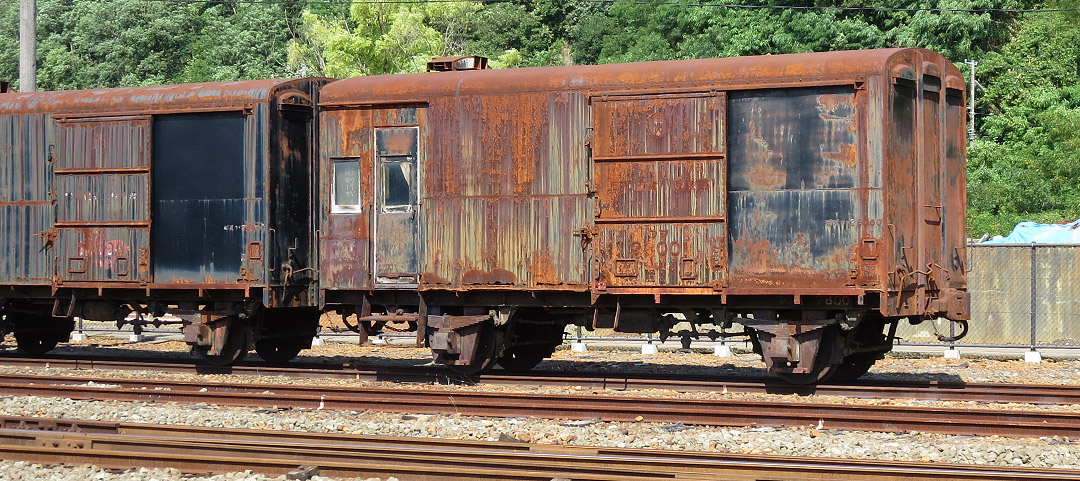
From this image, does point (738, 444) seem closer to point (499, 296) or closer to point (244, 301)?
point (499, 296)

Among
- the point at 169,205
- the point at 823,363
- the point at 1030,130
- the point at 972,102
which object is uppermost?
the point at 972,102

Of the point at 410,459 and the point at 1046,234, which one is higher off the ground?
the point at 1046,234

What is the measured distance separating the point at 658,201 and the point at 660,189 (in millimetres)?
135

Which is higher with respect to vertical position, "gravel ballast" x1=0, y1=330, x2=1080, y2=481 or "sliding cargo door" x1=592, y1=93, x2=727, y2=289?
"sliding cargo door" x1=592, y1=93, x2=727, y2=289

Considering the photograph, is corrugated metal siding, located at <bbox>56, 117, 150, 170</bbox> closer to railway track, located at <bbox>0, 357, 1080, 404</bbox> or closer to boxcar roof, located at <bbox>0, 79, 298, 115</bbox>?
boxcar roof, located at <bbox>0, 79, 298, 115</bbox>

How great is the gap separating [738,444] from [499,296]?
455cm

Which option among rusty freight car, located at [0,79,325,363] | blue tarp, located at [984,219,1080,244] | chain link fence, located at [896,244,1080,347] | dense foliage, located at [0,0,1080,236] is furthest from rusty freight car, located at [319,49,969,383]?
dense foliage, located at [0,0,1080,236]

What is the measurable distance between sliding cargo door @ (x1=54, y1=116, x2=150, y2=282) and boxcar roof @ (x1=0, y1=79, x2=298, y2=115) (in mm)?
199

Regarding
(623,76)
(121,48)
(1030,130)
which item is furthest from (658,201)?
(121,48)

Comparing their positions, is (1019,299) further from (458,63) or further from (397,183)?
(397,183)

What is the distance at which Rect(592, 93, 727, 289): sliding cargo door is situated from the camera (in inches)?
496

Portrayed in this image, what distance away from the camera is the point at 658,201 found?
1281 centimetres

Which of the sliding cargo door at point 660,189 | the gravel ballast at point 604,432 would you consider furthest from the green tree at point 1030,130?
the sliding cargo door at point 660,189

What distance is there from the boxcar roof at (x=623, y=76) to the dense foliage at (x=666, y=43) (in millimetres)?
20901
